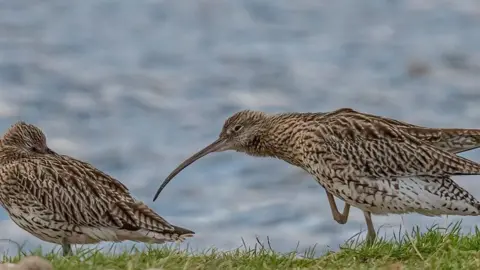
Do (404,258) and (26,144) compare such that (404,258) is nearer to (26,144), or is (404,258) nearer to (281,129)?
(281,129)

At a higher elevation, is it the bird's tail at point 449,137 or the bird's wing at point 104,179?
the bird's tail at point 449,137

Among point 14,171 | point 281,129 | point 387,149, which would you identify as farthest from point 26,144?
point 387,149

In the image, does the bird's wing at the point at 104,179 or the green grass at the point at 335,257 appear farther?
the bird's wing at the point at 104,179

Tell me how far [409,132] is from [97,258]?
4.79 metres

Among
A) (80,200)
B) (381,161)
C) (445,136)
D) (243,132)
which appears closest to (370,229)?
(381,161)

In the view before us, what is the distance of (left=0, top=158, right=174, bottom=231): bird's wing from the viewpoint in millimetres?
10602

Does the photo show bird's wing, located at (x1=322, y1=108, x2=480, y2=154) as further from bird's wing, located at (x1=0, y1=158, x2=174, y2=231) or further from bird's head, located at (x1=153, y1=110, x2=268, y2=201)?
bird's wing, located at (x1=0, y1=158, x2=174, y2=231)

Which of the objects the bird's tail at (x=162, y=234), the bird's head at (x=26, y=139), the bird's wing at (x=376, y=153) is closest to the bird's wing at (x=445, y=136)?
the bird's wing at (x=376, y=153)

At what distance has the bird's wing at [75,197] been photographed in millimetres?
10602

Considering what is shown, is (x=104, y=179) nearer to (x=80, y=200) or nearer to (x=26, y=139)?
(x=80, y=200)

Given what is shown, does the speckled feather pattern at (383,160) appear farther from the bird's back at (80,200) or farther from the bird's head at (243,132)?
the bird's back at (80,200)

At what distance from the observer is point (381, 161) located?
1126 cm

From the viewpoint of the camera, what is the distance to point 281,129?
12.3m

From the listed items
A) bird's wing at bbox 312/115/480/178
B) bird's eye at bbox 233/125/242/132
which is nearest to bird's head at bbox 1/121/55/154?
bird's eye at bbox 233/125/242/132
